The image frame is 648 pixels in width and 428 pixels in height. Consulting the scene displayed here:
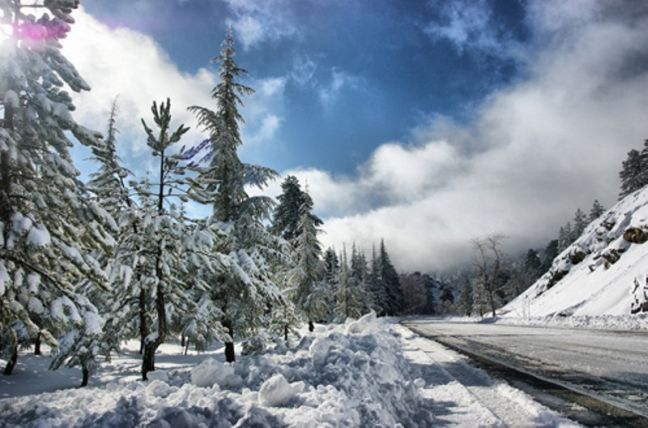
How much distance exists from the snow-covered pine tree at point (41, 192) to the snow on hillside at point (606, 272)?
2841cm

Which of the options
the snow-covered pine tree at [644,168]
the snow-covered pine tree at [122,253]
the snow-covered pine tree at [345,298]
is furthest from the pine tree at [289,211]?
the snow-covered pine tree at [644,168]

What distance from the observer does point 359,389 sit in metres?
5.04

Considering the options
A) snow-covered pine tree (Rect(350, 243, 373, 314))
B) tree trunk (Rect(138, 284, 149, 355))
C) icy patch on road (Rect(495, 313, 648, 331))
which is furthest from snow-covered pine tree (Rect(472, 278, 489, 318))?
tree trunk (Rect(138, 284, 149, 355))

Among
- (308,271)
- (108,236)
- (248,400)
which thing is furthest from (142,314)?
(308,271)

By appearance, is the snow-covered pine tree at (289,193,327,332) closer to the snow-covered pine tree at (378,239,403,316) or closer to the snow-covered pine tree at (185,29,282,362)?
the snow-covered pine tree at (185,29,282,362)

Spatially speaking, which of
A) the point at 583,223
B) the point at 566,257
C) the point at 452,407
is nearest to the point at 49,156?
the point at 452,407

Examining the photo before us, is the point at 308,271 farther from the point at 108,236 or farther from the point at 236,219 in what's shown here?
the point at 108,236

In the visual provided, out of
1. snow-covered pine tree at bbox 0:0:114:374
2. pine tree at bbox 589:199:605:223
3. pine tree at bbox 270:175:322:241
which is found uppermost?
pine tree at bbox 589:199:605:223

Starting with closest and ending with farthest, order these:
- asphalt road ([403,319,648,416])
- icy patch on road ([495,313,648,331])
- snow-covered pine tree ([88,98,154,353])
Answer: asphalt road ([403,319,648,416])
snow-covered pine tree ([88,98,154,353])
icy patch on road ([495,313,648,331])

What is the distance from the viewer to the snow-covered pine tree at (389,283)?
7406 cm

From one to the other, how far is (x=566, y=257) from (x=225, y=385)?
60.0 metres

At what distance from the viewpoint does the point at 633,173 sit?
65.3m

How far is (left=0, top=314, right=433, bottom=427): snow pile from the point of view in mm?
3219

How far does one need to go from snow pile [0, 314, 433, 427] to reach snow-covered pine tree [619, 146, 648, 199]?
76184 mm
